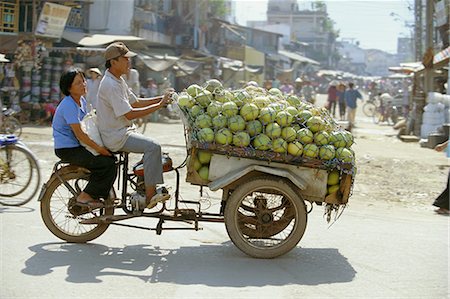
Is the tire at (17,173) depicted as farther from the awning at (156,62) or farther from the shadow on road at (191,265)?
the awning at (156,62)

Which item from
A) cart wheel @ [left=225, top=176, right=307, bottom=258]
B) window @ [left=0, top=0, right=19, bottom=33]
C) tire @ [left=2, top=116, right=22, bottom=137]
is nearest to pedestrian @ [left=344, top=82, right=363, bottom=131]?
window @ [left=0, top=0, right=19, bottom=33]

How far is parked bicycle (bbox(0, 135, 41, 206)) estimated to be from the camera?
8.02 m

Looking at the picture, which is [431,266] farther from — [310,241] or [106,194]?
[106,194]

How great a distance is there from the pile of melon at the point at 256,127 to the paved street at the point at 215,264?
81 centimetres

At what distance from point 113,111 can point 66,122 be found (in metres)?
0.45

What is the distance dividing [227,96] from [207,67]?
3011 centimetres

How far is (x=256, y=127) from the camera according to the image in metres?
5.93

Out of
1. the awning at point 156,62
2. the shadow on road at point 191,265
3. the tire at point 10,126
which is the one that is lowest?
the shadow on road at point 191,265

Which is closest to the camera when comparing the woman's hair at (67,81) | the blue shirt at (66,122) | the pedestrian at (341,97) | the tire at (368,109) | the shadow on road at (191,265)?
the shadow on road at (191,265)

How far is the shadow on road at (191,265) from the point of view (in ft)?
17.5

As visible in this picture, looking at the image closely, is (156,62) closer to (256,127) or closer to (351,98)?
(351,98)

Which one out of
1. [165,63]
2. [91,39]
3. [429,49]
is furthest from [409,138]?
[91,39]

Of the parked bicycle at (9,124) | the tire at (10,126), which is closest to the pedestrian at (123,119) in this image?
the parked bicycle at (9,124)

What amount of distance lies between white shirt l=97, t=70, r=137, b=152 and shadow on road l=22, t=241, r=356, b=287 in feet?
3.35
